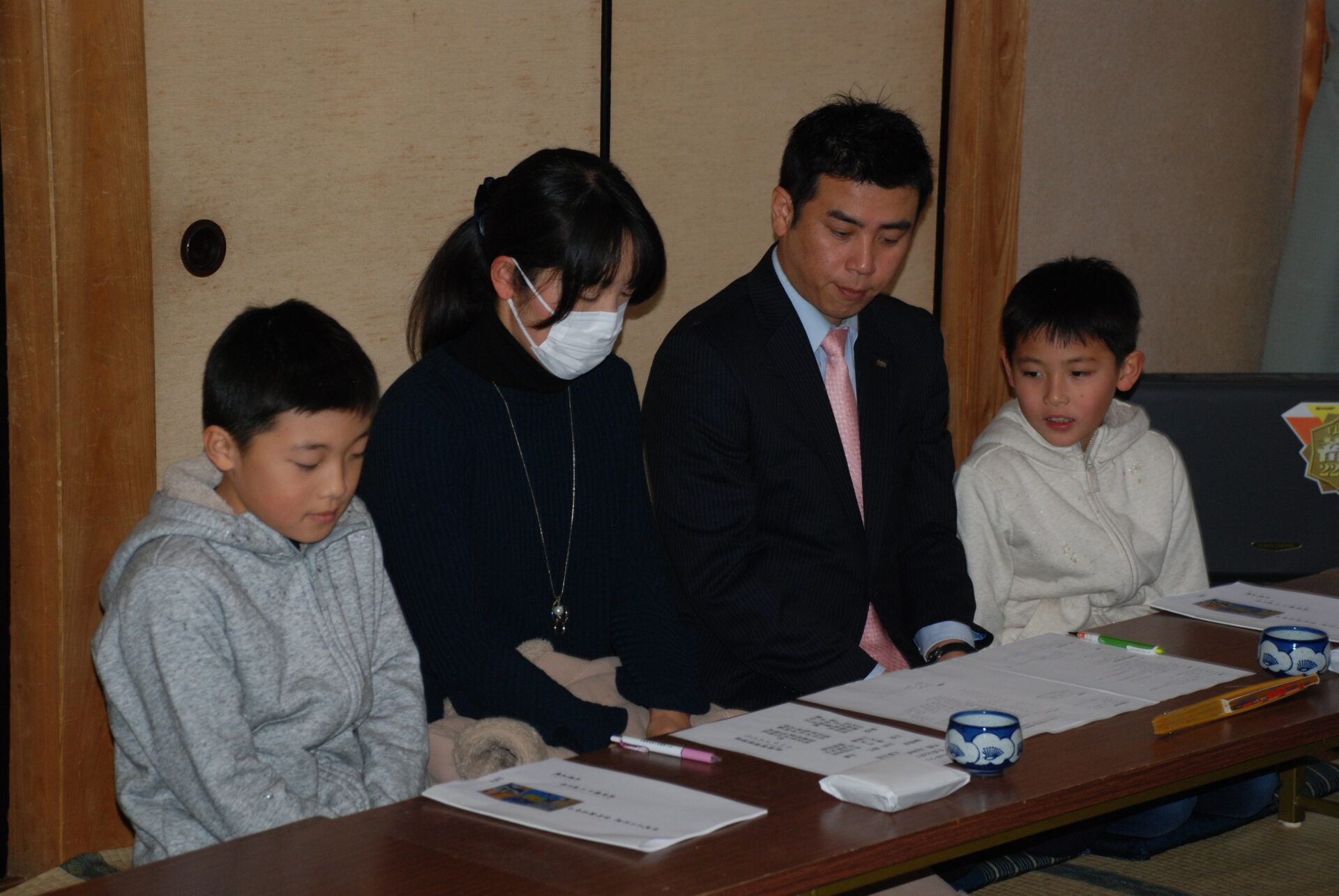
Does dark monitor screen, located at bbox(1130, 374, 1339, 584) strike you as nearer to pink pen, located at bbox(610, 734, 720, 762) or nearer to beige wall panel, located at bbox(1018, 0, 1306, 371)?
beige wall panel, located at bbox(1018, 0, 1306, 371)

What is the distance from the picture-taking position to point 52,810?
228 cm

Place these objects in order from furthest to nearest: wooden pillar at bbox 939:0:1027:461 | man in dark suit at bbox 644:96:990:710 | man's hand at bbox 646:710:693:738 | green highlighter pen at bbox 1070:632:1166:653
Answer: wooden pillar at bbox 939:0:1027:461 < man in dark suit at bbox 644:96:990:710 < man's hand at bbox 646:710:693:738 < green highlighter pen at bbox 1070:632:1166:653

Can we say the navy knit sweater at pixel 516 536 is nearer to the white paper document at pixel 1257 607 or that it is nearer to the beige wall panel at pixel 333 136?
the beige wall panel at pixel 333 136

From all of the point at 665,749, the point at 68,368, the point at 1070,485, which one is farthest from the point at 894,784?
the point at 68,368

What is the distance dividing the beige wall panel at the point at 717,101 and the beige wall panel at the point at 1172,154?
54 cm

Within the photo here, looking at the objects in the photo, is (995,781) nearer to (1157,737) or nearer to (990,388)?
(1157,737)

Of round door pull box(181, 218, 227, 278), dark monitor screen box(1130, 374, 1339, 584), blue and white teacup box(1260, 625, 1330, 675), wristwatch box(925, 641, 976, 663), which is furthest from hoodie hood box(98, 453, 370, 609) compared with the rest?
dark monitor screen box(1130, 374, 1339, 584)

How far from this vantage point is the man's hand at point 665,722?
2.03m

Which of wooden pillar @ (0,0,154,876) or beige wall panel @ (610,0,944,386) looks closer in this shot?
wooden pillar @ (0,0,154,876)

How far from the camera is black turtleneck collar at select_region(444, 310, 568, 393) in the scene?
80.8 inches

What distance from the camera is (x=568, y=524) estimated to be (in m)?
2.15

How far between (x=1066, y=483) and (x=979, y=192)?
1.04 metres

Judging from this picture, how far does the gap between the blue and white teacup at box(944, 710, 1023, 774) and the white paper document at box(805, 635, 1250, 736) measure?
0.41ft

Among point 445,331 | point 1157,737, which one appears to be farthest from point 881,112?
point 1157,737
